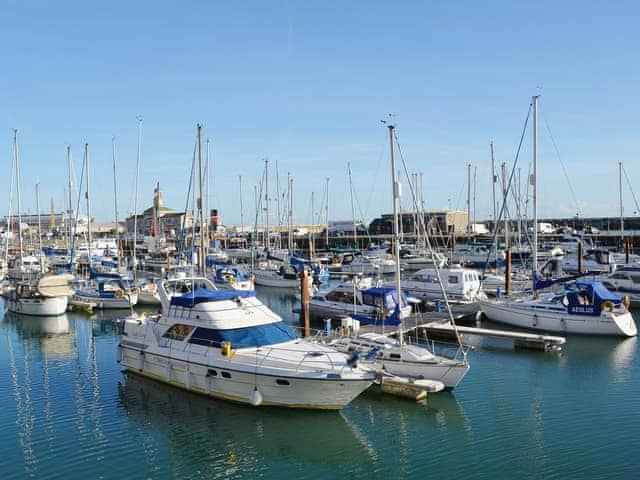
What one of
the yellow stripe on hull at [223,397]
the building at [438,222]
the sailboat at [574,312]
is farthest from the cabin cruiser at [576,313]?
the building at [438,222]

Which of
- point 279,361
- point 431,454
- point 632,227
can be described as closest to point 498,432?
point 431,454

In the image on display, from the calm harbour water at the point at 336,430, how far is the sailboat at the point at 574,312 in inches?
215

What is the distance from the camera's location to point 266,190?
6775 cm

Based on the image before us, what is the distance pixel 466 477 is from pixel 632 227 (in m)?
128

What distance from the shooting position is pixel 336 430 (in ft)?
55.4

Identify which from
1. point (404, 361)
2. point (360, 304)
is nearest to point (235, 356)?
point (404, 361)

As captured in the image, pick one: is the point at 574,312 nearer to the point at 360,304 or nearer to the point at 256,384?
the point at 360,304

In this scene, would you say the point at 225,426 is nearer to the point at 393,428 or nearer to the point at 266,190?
the point at 393,428

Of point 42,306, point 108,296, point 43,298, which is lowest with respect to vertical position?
point 42,306

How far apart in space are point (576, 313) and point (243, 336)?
1851 cm

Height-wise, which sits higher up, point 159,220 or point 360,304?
point 159,220

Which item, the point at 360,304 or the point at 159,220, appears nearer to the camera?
the point at 360,304

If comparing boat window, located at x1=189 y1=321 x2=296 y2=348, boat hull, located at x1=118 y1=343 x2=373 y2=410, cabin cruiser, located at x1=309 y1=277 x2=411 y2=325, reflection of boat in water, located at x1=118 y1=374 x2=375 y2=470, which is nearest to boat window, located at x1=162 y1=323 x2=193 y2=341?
boat window, located at x1=189 y1=321 x2=296 y2=348

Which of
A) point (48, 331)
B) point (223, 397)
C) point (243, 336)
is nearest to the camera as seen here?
point (223, 397)
